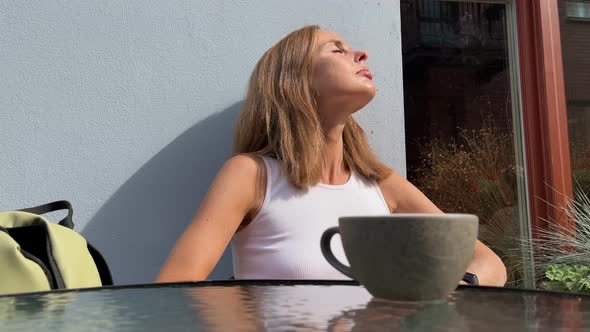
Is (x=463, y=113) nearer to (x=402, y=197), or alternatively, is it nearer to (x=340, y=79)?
(x=402, y=197)

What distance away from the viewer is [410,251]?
0.57 meters

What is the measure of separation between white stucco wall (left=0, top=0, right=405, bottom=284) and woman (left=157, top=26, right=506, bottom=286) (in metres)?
0.23

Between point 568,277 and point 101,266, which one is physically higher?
point 101,266

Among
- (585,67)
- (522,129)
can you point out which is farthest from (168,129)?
(585,67)

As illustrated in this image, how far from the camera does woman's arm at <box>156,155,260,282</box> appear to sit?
4.28 feet

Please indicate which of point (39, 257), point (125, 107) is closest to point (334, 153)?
point (125, 107)

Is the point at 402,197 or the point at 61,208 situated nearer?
the point at 61,208

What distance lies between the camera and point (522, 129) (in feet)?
8.49

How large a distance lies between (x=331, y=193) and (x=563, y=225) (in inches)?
48.7

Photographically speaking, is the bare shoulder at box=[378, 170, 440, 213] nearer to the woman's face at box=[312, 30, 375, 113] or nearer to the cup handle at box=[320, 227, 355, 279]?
the woman's face at box=[312, 30, 375, 113]

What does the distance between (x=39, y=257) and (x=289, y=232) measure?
615 mm

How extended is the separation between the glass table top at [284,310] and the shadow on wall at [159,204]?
1051mm

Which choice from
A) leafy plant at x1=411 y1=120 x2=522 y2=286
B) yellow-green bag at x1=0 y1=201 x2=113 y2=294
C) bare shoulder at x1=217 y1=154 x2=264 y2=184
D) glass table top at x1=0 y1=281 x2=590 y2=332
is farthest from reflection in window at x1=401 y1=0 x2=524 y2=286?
glass table top at x1=0 y1=281 x2=590 y2=332

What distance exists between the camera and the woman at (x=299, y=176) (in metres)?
1.50
